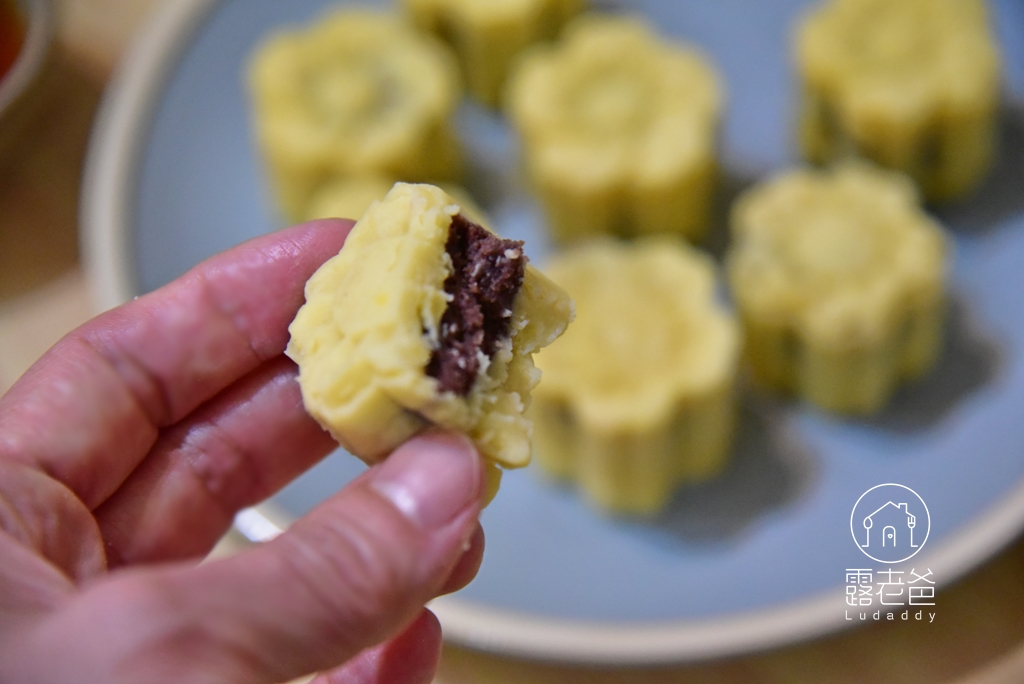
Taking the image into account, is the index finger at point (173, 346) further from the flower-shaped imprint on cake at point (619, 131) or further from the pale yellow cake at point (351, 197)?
the flower-shaped imprint on cake at point (619, 131)

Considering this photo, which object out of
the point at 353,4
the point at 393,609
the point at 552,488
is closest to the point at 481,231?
the point at 393,609

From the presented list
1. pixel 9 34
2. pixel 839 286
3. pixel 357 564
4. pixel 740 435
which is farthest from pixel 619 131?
pixel 357 564

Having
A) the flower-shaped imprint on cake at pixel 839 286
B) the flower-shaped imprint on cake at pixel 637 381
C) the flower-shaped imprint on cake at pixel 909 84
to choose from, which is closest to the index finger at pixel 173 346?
the flower-shaped imprint on cake at pixel 637 381

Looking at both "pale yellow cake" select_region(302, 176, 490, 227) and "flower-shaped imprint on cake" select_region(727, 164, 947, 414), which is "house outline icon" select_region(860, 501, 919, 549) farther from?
"pale yellow cake" select_region(302, 176, 490, 227)

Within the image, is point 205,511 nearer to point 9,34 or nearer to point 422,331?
point 422,331

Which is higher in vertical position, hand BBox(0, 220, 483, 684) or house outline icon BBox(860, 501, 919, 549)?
hand BBox(0, 220, 483, 684)

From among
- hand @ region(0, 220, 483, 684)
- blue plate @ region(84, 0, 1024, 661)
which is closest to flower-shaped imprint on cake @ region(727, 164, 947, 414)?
blue plate @ region(84, 0, 1024, 661)

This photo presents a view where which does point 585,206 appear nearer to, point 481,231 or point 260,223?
point 260,223
